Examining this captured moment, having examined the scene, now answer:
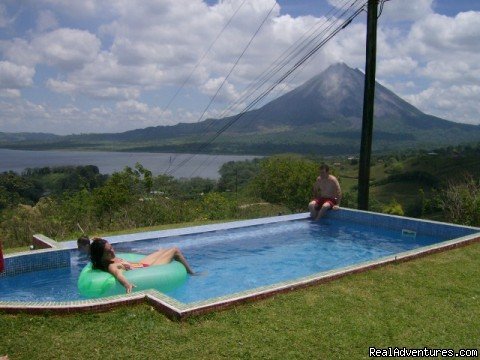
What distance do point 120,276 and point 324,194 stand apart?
22.4 ft

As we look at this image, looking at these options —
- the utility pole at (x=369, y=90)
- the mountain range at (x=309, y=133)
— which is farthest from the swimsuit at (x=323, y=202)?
the mountain range at (x=309, y=133)

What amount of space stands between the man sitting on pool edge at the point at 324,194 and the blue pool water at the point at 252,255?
12.9 inches

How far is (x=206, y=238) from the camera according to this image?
30.1ft

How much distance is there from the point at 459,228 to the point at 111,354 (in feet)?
24.5

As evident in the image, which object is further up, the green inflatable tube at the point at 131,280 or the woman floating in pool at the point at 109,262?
the woman floating in pool at the point at 109,262

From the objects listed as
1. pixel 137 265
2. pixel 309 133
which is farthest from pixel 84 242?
pixel 309 133

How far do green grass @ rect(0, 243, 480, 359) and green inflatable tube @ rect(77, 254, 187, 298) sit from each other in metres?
1.38

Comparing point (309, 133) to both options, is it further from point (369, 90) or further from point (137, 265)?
point (137, 265)

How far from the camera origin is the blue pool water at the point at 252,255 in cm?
641

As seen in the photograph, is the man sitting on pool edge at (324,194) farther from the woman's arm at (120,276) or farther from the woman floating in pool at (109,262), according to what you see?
the woman's arm at (120,276)

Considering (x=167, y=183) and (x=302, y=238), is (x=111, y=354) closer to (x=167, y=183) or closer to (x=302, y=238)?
(x=302, y=238)

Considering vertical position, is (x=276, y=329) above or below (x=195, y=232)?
above

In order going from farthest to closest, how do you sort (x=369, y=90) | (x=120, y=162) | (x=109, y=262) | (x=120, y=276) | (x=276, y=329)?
(x=120, y=162), (x=369, y=90), (x=109, y=262), (x=120, y=276), (x=276, y=329)

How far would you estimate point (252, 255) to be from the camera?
334 inches
